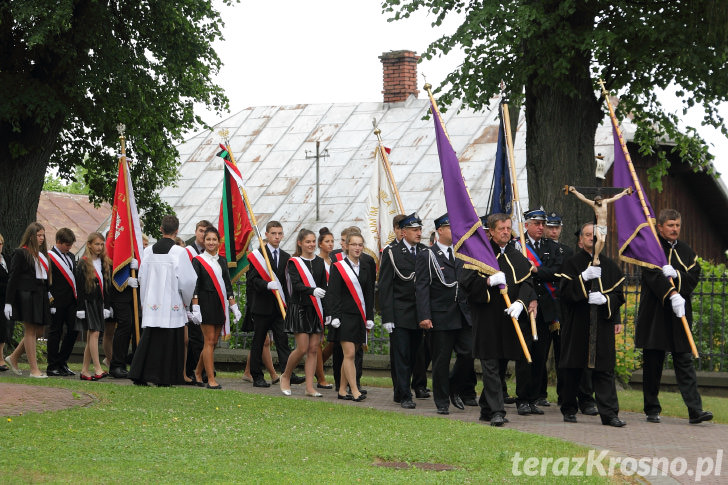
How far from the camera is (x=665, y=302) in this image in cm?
1189

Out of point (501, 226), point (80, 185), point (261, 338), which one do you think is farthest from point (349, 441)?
point (80, 185)

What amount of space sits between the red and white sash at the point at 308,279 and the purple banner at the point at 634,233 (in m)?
3.60

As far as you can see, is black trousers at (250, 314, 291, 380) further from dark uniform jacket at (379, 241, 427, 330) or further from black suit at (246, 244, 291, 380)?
dark uniform jacket at (379, 241, 427, 330)

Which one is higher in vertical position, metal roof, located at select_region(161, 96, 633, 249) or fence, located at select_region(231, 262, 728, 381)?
metal roof, located at select_region(161, 96, 633, 249)

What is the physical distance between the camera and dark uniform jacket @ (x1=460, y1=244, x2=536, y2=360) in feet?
37.4

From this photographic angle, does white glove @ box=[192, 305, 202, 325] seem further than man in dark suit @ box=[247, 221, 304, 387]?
No

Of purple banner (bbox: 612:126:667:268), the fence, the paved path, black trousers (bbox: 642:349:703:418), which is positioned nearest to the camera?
the paved path

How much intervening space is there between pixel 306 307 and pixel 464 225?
2649 millimetres

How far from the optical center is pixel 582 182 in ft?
51.6

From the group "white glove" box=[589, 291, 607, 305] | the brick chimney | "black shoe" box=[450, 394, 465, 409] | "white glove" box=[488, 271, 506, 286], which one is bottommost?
"black shoe" box=[450, 394, 465, 409]

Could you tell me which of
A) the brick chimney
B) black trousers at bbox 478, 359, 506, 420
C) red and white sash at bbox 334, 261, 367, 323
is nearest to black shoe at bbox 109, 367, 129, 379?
red and white sash at bbox 334, 261, 367, 323

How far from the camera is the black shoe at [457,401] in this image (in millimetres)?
12848

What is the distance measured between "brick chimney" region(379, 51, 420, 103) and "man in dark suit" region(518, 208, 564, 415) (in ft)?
80.2

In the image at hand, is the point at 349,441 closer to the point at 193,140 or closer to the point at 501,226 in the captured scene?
the point at 501,226
